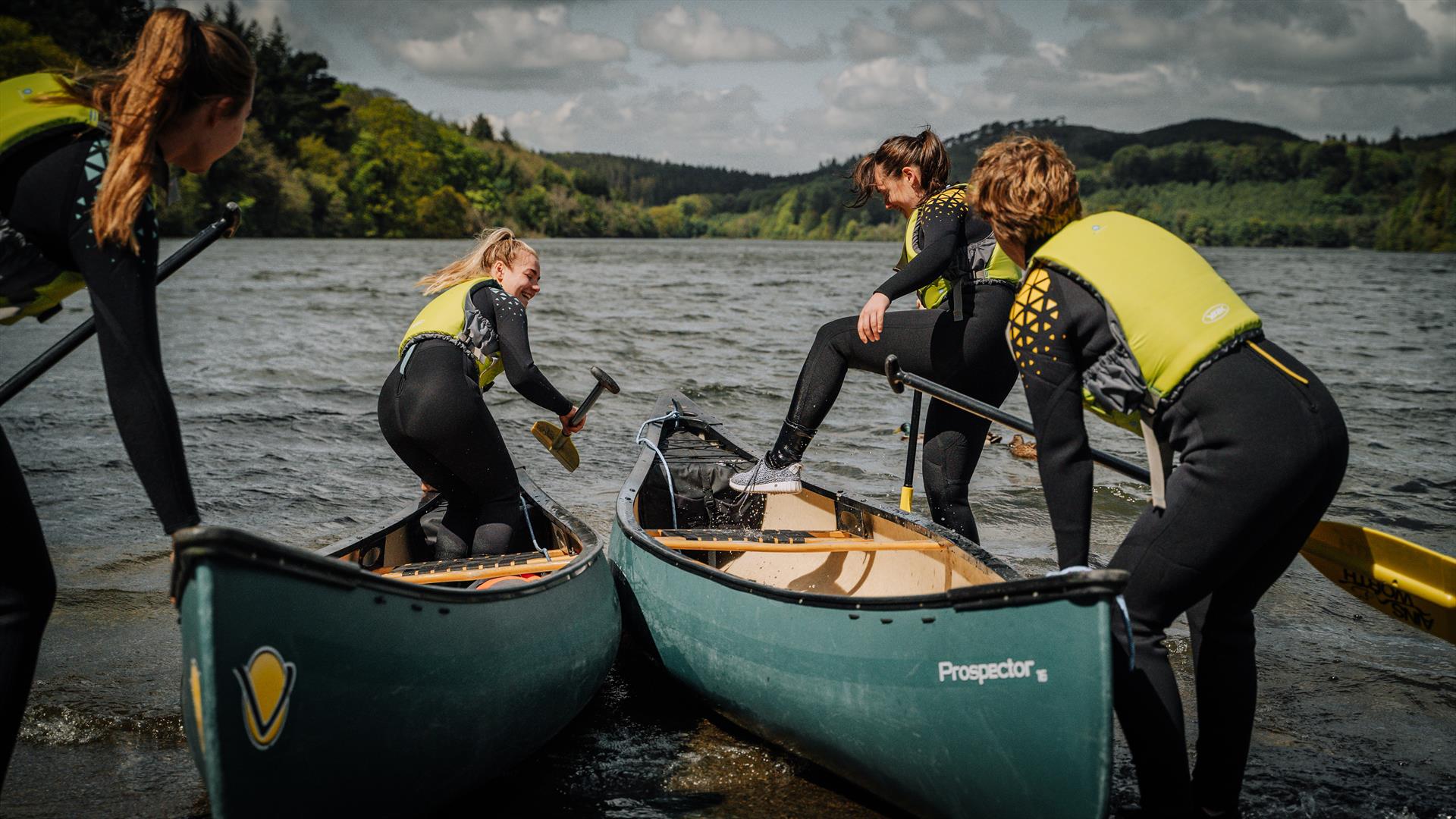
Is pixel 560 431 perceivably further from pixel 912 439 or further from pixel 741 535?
pixel 912 439

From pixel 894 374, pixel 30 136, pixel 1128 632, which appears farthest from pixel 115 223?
pixel 894 374

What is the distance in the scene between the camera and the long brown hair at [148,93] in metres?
2.35

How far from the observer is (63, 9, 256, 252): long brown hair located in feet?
7.72

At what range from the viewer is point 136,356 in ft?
7.64

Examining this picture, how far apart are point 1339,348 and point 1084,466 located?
2196cm

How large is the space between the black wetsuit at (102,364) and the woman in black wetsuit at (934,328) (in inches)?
112

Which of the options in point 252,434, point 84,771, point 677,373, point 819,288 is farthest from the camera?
point 819,288

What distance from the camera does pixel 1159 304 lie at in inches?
114

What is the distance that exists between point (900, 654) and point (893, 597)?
175 millimetres

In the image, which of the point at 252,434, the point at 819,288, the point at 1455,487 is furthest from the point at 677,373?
the point at 819,288

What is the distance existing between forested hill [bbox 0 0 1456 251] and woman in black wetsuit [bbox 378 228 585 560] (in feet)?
146

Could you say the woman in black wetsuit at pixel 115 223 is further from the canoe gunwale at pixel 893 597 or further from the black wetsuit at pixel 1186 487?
the black wetsuit at pixel 1186 487

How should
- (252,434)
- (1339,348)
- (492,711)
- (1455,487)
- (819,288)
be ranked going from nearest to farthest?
(492,711) → (1455,487) → (252,434) → (1339,348) → (819,288)

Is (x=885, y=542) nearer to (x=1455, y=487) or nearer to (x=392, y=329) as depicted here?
(x=1455, y=487)
